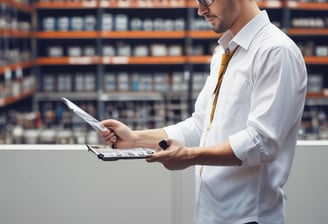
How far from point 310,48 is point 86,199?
165 inches

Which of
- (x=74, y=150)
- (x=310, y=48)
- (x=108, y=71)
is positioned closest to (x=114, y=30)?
(x=108, y=71)

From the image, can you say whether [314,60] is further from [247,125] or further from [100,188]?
[247,125]

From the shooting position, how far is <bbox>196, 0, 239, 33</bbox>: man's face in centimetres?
117

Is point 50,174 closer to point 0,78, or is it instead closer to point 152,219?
point 152,219

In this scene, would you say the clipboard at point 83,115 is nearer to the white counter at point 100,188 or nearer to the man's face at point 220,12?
the man's face at point 220,12

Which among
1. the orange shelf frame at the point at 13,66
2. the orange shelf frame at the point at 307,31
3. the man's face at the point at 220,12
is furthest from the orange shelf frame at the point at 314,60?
the man's face at the point at 220,12

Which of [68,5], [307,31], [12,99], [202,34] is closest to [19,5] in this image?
[68,5]

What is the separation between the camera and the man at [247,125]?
43.8 inches

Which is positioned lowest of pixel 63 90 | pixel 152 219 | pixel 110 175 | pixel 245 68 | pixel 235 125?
pixel 63 90

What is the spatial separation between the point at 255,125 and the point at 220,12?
26 cm

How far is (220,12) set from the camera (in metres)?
1.17

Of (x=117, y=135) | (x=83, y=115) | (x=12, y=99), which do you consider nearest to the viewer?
(x=83, y=115)

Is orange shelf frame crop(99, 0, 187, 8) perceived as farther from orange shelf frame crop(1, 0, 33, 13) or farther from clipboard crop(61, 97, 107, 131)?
clipboard crop(61, 97, 107, 131)

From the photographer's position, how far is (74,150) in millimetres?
1917
